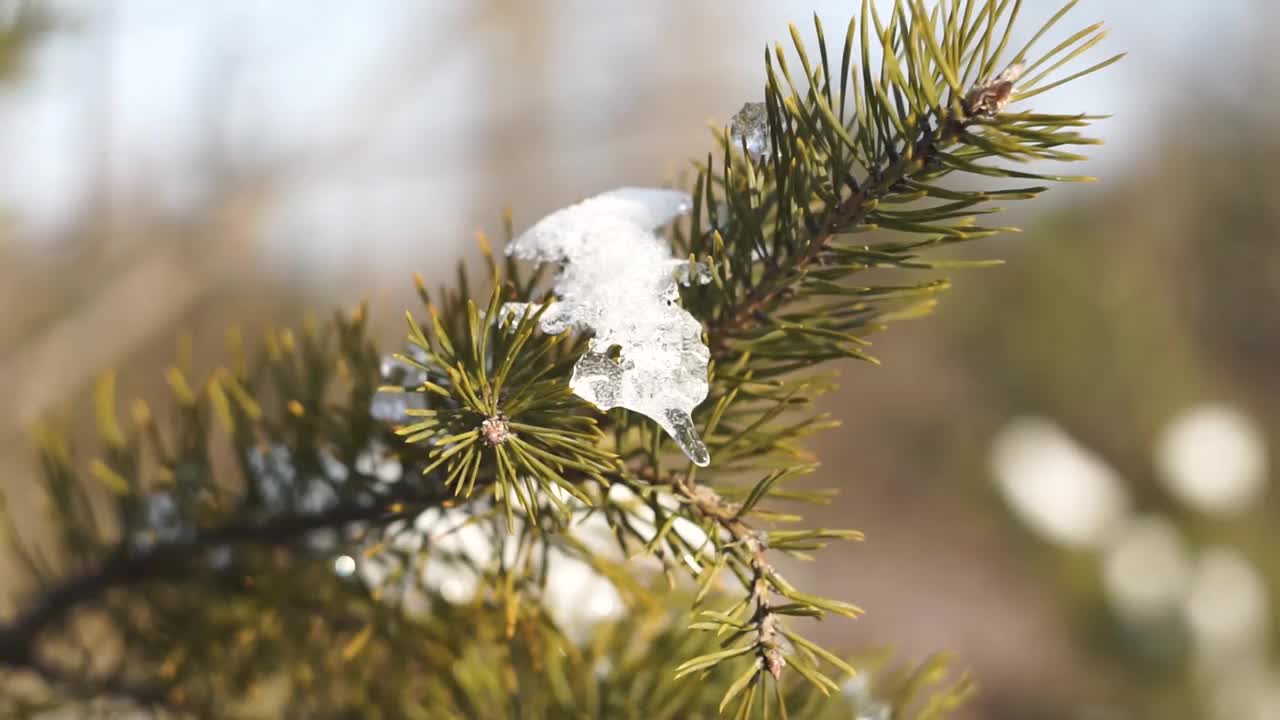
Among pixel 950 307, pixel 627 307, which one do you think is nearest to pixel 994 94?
pixel 627 307

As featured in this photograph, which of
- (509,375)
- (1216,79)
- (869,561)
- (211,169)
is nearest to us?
(509,375)

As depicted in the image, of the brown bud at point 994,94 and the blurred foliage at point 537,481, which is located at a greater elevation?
the brown bud at point 994,94

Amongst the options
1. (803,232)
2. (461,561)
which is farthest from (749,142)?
(461,561)

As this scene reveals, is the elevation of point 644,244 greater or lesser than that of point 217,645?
greater

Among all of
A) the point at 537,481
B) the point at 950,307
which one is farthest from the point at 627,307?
the point at 950,307

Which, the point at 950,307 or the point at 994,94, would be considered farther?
the point at 950,307

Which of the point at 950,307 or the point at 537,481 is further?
the point at 950,307

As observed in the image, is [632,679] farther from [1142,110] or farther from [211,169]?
[1142,110]

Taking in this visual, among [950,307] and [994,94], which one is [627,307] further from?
[950,307]
